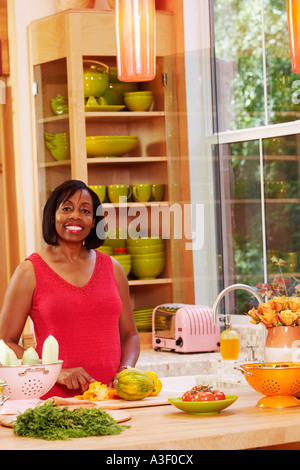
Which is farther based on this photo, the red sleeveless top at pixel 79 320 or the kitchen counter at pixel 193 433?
the red sleeveless top at pixel 79 320

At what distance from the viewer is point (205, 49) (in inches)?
193

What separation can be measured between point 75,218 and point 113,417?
3.24ft

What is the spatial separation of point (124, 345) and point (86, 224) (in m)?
0.46

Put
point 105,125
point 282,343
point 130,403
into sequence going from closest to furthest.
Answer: point 130,403 → point 282,343 → point 105,125

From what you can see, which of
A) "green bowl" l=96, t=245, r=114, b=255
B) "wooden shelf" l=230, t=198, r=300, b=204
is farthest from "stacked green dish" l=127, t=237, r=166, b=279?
"wooden shelf" l=230, t=198, r=300, b=204

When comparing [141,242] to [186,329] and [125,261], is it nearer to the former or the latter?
[125,261]

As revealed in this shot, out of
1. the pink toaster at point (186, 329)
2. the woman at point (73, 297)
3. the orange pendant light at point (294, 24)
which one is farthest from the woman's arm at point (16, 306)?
the pink toaster at point (186, 329)

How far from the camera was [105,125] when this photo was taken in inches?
198

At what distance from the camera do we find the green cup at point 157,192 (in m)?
4.91

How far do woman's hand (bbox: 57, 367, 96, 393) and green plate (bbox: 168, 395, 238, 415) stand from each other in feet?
1.51

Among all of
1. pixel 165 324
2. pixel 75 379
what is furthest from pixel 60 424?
pixel 165 324

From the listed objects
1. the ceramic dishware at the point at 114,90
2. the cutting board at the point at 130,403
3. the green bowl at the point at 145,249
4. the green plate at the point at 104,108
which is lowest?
the cutting board at the point at 130,403

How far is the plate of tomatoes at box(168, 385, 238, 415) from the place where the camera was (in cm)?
231

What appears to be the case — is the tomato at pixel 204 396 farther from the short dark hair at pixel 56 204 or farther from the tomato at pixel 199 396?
the short dark hair at pixel 56 204
